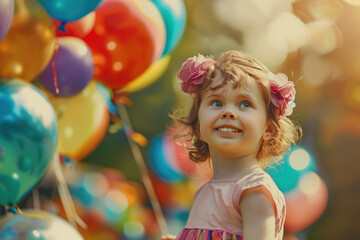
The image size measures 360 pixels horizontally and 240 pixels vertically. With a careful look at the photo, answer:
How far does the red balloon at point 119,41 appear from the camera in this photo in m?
2.20

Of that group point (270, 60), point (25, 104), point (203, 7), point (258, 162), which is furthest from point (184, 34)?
point (258, 162)

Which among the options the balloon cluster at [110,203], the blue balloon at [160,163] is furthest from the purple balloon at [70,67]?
the blue balloon at [160,163]

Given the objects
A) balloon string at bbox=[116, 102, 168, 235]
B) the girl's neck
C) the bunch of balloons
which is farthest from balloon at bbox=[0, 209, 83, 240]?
balloon string at bbox=[116, 102, 168, 235]

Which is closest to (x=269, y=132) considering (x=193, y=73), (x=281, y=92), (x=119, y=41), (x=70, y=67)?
(x=281, y=92)

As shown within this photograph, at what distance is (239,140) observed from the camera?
1117 mm

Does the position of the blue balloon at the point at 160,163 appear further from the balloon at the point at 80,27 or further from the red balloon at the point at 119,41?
the balloon at the point at 80,27

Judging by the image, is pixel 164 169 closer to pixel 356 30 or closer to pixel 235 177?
pixel 356 30

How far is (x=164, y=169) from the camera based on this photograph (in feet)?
9.05

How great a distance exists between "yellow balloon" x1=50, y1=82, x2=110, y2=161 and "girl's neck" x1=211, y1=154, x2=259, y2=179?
3.71 feet

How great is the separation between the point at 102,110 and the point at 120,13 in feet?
1.37

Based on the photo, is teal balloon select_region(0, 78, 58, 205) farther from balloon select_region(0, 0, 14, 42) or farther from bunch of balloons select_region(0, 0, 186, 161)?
balloon select_region(0, 0, 14, 42)

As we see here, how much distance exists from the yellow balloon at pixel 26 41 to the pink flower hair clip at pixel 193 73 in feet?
2.13

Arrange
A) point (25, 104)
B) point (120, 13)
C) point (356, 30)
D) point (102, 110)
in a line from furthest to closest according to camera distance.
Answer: point (356, 30) < point (102, 110) < point (120, 13) < point (25, 104)

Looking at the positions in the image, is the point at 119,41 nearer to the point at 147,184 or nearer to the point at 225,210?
the point at 147,184
